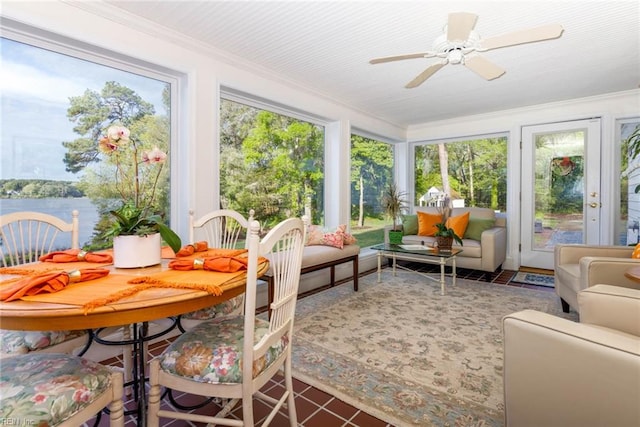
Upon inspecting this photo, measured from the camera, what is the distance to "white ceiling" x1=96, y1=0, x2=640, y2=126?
213 cm

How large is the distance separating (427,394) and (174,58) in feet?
9.59

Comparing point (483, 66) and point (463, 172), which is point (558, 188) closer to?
point (463, 172)

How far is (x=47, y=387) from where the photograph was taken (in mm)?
957

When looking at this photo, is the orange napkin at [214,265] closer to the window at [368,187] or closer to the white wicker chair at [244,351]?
the white wicker chair at [244,351]

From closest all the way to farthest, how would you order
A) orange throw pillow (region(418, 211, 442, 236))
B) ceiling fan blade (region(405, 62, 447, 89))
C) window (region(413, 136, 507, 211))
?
ceiling fan blade (region(405, 62, 447, 89)) → orange throw pillow (region(418, 211, 442, 236)) → window (region(413, 136, 507, 211))

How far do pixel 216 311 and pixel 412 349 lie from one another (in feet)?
4.47

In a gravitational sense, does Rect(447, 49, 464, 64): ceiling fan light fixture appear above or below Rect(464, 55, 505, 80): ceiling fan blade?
above

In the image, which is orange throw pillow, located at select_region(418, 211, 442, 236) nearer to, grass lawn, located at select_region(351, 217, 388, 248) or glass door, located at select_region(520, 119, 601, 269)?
grass lawn, located at select_region(351, 217, 388, 248)

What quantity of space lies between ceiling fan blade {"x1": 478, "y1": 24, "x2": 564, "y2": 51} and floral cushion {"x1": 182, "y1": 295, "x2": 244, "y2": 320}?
7.20ft

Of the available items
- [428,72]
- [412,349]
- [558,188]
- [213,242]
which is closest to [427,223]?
[558,188]

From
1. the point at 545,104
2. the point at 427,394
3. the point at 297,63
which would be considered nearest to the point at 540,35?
the point at 297,63

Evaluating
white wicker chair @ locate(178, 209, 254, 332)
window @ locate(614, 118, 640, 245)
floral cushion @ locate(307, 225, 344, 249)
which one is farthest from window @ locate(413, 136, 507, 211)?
white wicker chair @ locate(178, 209, 254, 332)

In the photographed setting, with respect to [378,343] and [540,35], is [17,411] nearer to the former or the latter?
[378,343]

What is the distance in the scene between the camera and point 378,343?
2.30 metres
